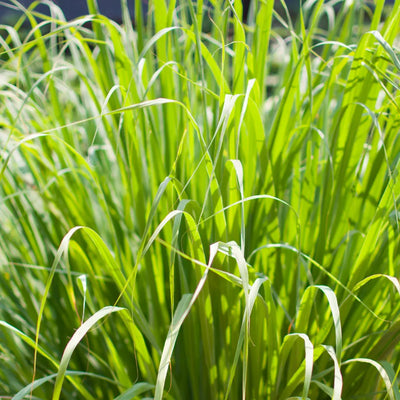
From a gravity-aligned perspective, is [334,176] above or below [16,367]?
above

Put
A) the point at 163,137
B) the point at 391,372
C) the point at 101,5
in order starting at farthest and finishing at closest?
the point at 101,5 → the point at 163,137 → the point at 391,372

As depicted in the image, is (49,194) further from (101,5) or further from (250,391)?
(101,5)

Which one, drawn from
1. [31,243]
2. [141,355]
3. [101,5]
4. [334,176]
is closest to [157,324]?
[141,355]

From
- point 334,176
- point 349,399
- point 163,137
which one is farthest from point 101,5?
point 349,399

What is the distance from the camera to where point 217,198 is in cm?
61

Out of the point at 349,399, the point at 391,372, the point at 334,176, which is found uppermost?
the point at 334,176

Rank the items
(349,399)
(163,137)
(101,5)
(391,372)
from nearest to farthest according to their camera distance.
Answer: (391,372) → (349,399) → (163,137) → (101,5)

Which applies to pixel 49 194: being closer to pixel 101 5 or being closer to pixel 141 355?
pixel 141 355

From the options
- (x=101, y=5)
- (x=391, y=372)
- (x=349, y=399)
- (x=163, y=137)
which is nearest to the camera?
(x=391, y=372)

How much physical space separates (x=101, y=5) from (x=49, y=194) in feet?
7.90

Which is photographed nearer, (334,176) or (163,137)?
(334,176)

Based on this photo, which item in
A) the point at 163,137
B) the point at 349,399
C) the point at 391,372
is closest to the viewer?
the point at 391,372

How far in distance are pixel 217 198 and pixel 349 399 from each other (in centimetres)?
A: 32

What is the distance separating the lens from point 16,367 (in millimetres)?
708
